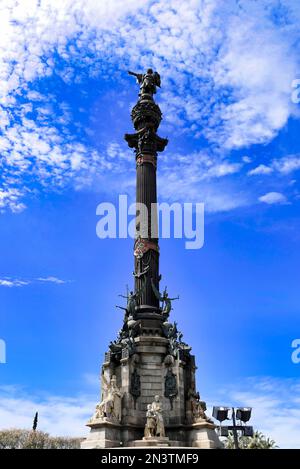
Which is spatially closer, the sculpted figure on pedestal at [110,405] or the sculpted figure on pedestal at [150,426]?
the sculpted figure on pedestal at [150,426]

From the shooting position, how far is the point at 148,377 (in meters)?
31.1

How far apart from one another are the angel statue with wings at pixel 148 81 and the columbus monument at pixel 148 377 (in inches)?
399

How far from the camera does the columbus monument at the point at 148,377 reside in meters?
27.9

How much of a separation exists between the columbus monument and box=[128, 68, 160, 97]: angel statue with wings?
10.1 metres

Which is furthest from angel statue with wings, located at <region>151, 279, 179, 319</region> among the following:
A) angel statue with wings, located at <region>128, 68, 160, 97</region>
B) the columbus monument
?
angel statue with wings, located at <region>128, 68, 160, 97</region>

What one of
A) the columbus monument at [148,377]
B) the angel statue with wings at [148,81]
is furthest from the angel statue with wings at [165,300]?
the angel statue with wings at [148,81]

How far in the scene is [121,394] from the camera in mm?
29672

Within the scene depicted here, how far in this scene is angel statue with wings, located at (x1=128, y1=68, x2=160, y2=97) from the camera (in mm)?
42375

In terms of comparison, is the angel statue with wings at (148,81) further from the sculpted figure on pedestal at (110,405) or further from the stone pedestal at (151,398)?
the sculpted figure on pedestal at (110,405)

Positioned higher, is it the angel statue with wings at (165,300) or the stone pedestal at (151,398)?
the angel statue with wings at (165,300)

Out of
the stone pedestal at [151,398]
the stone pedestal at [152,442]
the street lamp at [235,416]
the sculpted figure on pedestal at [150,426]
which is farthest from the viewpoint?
the street lamp at [235,416]

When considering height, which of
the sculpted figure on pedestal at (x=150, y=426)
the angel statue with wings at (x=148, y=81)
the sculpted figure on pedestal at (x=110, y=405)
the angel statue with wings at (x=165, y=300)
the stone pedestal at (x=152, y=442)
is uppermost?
the angel statue with wings at (x=148, y=81)

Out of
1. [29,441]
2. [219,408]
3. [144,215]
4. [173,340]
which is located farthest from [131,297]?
[29,441]
